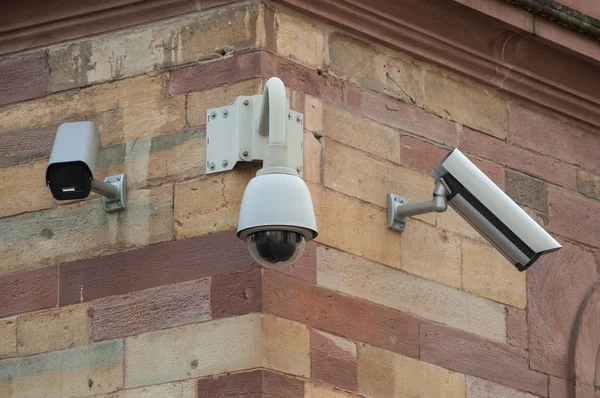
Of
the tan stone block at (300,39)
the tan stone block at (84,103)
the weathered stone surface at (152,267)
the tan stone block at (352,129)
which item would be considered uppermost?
the tan stone block at (300,39)

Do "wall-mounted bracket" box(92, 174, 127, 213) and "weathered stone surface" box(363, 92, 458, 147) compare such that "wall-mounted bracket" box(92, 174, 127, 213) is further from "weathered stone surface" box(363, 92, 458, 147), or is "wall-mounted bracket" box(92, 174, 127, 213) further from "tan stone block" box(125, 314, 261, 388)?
"weathered stone surface" box(363, 92, 458, 147)

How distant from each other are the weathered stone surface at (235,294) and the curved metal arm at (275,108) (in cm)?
75

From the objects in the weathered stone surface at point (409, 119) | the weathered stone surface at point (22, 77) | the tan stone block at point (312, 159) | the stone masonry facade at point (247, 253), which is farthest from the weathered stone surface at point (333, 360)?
the weathered stone surface at point (22, 77)

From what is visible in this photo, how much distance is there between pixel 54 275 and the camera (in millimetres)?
8688

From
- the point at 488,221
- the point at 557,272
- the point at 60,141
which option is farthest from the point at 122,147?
the point at 557,272

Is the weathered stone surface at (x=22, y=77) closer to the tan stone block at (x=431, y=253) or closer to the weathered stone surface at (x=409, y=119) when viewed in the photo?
the weathered stone surface at (x=409, y=119)

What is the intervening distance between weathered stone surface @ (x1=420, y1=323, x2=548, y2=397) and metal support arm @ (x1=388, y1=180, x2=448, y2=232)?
0.47m

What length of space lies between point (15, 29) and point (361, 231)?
1.90m

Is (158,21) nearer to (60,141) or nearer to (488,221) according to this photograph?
(60,141)

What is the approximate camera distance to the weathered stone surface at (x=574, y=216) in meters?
9.66

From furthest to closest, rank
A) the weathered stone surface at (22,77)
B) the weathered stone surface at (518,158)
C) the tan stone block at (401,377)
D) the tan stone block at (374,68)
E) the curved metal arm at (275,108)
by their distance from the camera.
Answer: the weathered stone surface at (518,158) < the weathered stone surface at (22,77) < the tan stone block at (374,68) < the tan stone block at (401,377) < the curved metal arm at (275,108)

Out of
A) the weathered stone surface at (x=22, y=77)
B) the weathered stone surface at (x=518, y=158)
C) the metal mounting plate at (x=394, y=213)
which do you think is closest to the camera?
the metal mounting plate at (x=394, y=213)

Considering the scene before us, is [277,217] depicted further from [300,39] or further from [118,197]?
[300,39]

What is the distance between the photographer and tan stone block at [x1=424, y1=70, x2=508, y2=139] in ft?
30.5
